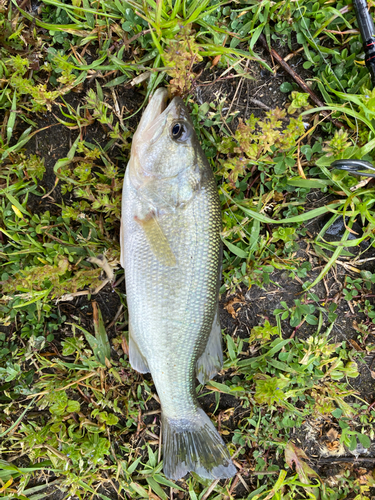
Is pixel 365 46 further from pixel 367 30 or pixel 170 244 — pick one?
pixel 170 244

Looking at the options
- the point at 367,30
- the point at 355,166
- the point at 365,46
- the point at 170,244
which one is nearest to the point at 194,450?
the point at 170,244

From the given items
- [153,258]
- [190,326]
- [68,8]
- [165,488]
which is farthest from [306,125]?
[165,488]

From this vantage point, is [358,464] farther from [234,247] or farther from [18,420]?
[18,420]

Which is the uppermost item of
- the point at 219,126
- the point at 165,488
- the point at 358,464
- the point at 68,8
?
the point at 68,8

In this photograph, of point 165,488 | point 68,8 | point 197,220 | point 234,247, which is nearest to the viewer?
point 197,220

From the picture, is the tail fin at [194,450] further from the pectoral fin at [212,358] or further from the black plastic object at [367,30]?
the black plastic object at [367,30]
